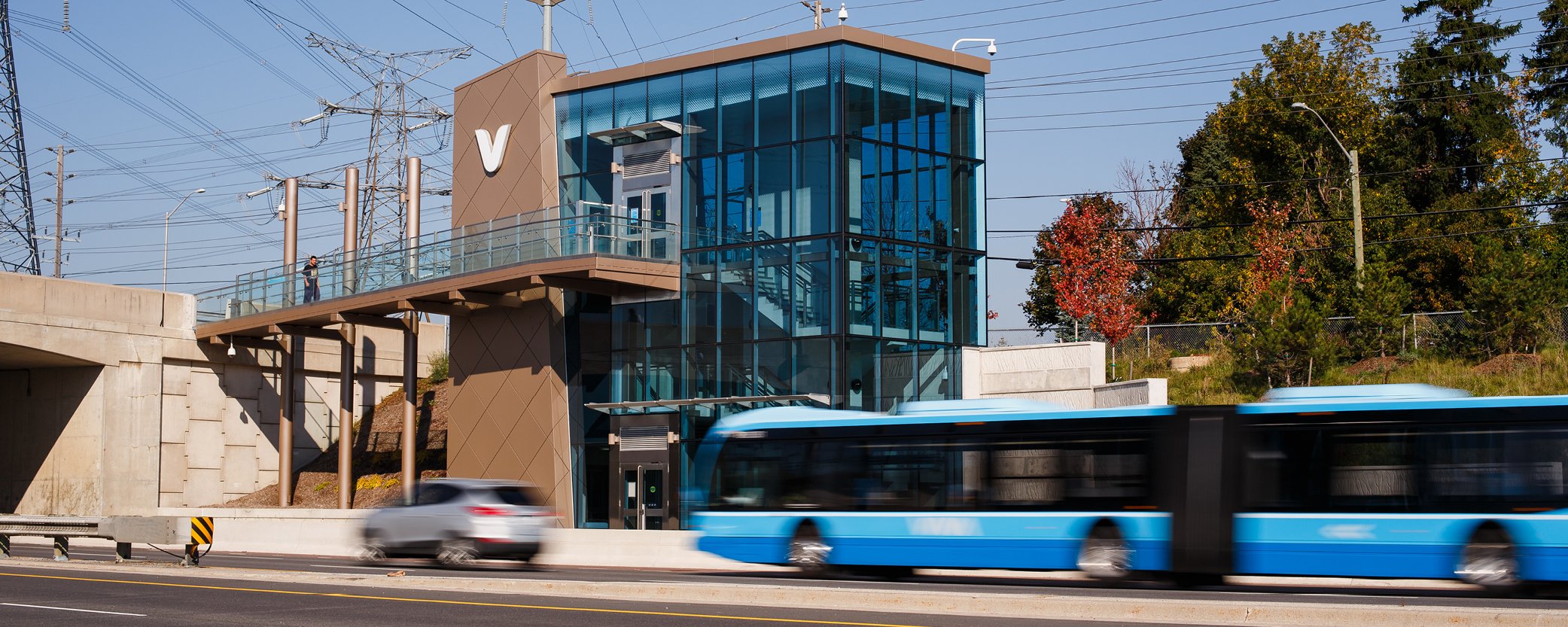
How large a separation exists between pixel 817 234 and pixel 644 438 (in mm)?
7436

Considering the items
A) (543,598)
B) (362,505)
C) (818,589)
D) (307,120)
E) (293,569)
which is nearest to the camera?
(818,589)

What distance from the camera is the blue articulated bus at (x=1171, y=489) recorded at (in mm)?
17484

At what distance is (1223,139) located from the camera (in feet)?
222

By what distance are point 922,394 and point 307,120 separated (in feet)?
167

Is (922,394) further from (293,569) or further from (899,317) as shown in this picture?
(293,569)

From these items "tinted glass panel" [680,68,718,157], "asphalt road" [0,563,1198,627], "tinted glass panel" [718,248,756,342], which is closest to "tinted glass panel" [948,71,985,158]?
"tinted glass panel" [680,68,718,157]

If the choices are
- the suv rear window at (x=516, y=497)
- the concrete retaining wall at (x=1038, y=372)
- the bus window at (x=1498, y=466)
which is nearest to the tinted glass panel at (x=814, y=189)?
the concrete retaining wall at (x=1038, y=372)

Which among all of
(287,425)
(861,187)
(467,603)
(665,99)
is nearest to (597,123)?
(665,99)

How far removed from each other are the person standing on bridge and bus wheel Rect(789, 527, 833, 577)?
24384mm

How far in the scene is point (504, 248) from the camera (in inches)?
1410

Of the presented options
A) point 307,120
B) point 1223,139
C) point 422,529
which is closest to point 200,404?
point 422,529

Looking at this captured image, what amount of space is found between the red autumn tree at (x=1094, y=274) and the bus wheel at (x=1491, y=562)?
3197cm

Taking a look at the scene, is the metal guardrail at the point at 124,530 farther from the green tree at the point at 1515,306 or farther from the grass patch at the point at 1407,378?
A: the green tree at the point at 1515,306

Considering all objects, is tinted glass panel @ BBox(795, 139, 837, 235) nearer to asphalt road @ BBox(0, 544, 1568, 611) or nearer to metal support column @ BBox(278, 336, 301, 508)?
asphalt road @ BBox(0, 544, 1568, 611)
